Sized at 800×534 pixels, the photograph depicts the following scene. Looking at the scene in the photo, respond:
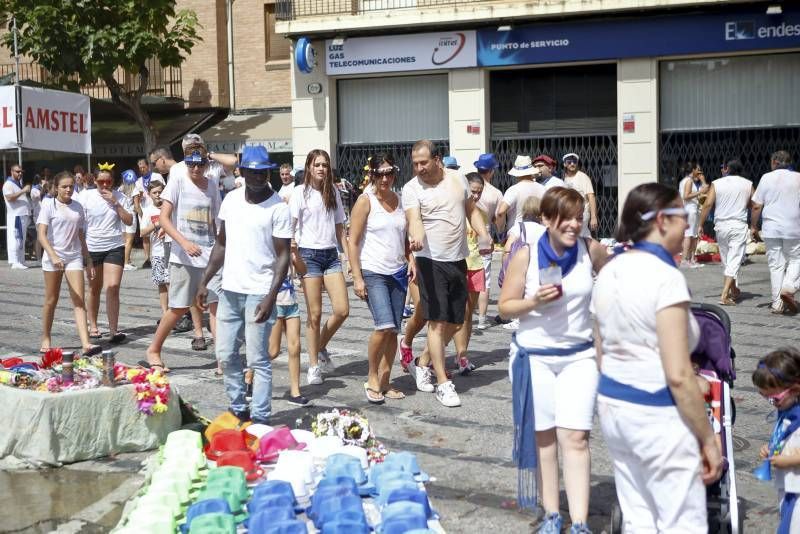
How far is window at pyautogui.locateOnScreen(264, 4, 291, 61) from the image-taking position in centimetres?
2880

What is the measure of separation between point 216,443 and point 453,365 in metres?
3.62

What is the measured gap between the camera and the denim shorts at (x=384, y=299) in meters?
8.38

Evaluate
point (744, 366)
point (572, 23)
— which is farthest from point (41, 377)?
point (572, 23)

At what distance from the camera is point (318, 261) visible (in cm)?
905

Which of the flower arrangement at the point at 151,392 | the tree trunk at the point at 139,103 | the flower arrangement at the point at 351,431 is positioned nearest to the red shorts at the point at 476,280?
the flower arrangement at the point at 351,431

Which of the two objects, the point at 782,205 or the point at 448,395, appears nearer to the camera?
the point at 448,395

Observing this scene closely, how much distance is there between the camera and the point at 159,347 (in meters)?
9.42

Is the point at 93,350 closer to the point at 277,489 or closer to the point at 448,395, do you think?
the point at 448,395

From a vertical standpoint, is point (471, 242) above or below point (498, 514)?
above

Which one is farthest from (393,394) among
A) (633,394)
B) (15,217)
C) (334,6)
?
(334,6)

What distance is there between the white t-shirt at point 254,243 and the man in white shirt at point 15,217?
15.5 metres

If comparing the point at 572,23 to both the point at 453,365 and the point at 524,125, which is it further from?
the point at 453,365

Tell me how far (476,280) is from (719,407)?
221 inches

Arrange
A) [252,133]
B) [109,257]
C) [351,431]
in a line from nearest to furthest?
[351,431], [109,257], [252,133]
